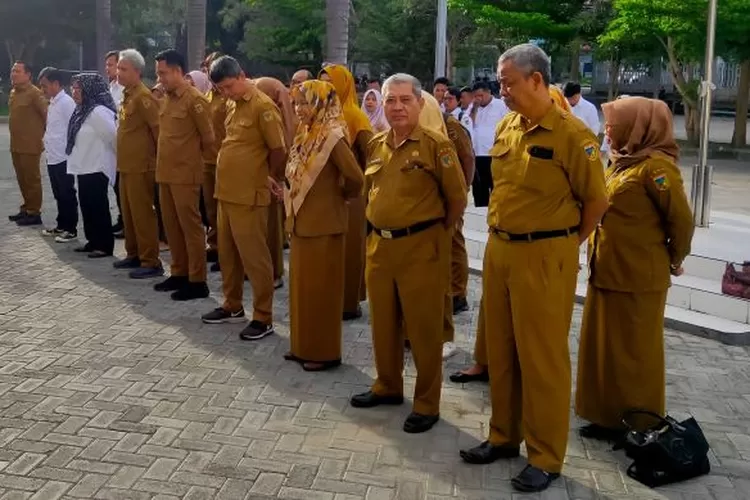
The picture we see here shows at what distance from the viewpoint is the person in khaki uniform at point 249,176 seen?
18.0ft

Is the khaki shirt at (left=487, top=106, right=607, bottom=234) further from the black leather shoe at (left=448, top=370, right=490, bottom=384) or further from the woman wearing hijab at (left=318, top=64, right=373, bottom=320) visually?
the woman wearing hijab at (left=318, top=64, right=373, bottom=320)

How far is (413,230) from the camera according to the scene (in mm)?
4094

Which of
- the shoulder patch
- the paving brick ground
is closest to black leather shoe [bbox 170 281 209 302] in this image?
the paving brick ground

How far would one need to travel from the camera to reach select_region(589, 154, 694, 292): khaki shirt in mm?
3840

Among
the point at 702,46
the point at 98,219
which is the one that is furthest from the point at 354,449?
the point at 702,46

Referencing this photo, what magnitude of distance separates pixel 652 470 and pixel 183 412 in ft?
7.78

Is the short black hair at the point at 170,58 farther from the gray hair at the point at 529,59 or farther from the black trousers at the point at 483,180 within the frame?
the black trousers at the point at 483,180

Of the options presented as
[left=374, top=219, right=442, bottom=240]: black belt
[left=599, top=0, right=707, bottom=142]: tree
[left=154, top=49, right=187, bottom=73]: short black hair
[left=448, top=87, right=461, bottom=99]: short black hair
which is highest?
[left=599, top=0, right=707, bottom=142]: tree

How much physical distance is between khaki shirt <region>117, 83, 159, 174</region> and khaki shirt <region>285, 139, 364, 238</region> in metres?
2.72

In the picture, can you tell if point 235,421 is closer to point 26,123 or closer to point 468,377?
point 468,377

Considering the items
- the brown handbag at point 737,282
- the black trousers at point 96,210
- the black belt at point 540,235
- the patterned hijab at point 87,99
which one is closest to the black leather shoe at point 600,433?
the black belt at point 540,235

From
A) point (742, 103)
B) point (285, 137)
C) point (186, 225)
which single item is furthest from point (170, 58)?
point (742, 103)

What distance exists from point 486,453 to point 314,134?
6.88ft

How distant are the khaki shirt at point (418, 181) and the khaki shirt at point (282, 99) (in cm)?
280
